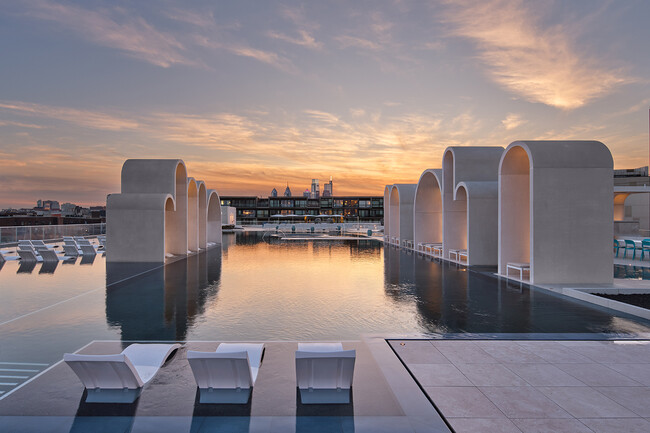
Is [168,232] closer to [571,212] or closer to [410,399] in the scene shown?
[571,212]

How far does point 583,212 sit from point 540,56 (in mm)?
10082

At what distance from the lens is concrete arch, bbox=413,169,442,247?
70.3ft

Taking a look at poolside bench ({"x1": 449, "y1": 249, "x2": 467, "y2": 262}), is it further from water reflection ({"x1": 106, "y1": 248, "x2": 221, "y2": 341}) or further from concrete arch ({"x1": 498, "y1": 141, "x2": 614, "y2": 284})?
water reflection ({"x1": 106, "y1": 248, "x2": 221, "y2": 341})

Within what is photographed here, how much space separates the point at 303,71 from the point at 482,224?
1426 centimetres

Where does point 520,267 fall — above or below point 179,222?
below

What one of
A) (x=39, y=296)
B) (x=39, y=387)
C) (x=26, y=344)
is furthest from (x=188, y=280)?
(x=39, y=387)

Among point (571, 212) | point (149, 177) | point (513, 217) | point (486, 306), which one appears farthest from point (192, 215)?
point (571, 212)

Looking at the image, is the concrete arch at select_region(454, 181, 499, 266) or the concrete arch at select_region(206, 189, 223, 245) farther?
the concrete arch at select_region(206, 189, 223, 245)

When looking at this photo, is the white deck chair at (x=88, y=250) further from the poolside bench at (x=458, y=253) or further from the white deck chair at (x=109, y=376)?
the poolside bench at (x=458, y=253)

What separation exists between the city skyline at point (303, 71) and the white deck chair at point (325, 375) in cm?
1347

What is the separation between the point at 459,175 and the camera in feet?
55.5

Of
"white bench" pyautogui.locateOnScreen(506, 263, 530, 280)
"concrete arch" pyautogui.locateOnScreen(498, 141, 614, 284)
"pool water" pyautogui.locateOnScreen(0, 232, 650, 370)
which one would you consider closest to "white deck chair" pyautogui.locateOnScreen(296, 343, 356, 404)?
"pool water" pyautogui.locateOnScreen(0, 232, 650, 370)

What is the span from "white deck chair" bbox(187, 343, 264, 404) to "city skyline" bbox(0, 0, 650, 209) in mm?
13819

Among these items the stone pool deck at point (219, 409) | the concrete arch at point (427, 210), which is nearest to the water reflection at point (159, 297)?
the stone pool deck at point (219, 409)
